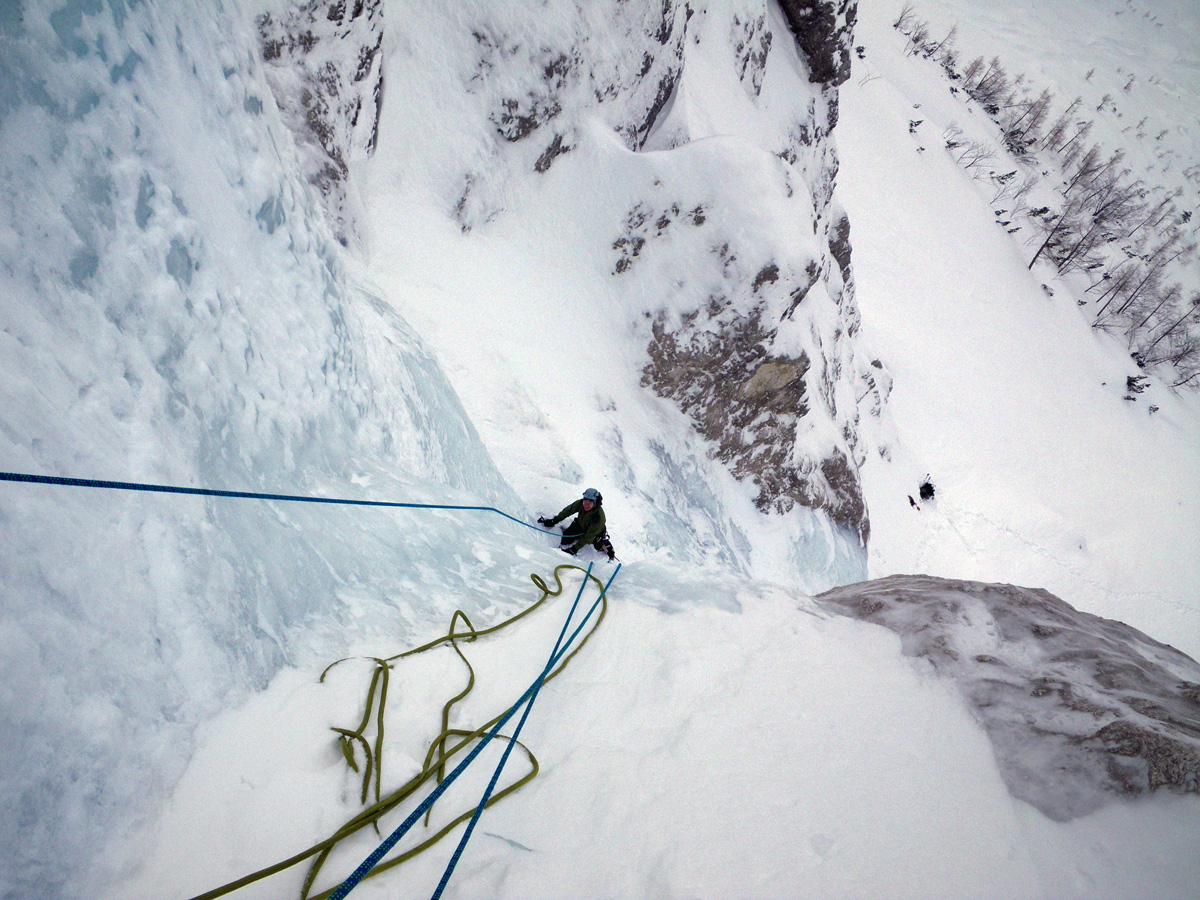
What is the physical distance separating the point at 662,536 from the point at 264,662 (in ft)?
19.4

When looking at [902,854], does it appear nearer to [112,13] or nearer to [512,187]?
[112,13]

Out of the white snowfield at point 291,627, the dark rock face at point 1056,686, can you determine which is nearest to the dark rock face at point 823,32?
the white snowfield at point 291,627

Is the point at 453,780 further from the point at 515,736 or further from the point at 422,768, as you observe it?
the point at 515,736

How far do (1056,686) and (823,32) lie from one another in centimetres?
1570

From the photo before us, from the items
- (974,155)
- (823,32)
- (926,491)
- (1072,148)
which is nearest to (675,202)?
(823,32)

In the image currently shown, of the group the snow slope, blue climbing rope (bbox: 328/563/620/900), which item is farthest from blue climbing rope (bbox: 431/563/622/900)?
the snow slope

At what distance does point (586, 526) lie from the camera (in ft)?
17.4

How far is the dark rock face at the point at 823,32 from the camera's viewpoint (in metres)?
12.7

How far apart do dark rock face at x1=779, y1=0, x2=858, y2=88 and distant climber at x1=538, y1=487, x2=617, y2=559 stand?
1410 centimetres

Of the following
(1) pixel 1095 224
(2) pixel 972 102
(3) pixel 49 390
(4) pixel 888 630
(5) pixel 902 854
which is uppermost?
(2) pixel 972 102

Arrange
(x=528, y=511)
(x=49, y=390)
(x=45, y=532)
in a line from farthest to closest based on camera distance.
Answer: (x=528, y=511)
(x=49, y=390)
(x=45, y=532)

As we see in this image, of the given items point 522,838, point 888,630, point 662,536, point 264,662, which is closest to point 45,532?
point 264,662

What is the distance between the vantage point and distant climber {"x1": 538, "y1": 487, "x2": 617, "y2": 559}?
16.8 feet

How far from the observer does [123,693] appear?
1769mm
